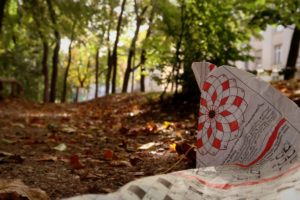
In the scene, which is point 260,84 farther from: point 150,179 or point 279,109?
point 150,179

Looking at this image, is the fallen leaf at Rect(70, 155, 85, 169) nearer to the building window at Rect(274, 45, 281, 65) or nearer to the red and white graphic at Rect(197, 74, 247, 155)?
the red and white graphic at Rect(197, 74, 247, 155)

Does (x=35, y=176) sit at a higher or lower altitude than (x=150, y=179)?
lower

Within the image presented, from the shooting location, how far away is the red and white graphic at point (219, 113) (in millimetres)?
2096

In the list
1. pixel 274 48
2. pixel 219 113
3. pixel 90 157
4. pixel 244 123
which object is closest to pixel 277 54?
pixel 274 48

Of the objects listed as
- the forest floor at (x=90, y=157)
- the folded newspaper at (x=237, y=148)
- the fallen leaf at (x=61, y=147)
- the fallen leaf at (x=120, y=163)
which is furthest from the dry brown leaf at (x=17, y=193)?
the fallen leaf at (x=61, y=147)

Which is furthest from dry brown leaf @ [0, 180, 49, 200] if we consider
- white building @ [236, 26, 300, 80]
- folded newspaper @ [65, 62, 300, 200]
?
white building @ [236, 26, 300, 80]

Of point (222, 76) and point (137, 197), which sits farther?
point (222, 76)

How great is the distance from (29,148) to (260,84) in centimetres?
225

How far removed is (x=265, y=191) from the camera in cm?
148

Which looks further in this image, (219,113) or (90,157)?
(90,157)

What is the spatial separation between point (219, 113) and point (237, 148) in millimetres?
227

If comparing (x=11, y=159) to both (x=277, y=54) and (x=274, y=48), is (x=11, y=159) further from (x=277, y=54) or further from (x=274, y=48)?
(x=274, y=48)

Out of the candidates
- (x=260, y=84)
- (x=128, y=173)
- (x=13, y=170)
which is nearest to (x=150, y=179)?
(x=260, y=84)

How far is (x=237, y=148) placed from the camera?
203cm
